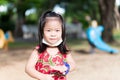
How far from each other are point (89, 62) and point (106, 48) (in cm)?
247

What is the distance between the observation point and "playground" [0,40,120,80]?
28.5 ft

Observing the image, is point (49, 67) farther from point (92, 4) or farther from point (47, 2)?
point (92, 4)

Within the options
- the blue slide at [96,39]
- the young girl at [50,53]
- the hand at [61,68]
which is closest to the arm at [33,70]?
the young girl at [50,53]

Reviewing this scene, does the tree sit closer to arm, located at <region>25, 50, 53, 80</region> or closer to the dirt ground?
the dirt ground

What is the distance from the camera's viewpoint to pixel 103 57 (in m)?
12.7

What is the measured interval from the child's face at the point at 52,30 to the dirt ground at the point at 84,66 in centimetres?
482

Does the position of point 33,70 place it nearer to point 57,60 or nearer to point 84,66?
point 57,60

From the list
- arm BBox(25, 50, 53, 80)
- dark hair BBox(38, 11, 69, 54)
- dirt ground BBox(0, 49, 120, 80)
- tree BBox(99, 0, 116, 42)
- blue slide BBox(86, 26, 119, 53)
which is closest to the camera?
arm BBox(25, 50, 53, 80)

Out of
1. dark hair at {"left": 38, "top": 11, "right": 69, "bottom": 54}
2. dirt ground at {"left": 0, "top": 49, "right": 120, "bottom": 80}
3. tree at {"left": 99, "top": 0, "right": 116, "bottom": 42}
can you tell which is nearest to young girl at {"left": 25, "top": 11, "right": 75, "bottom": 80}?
dark hair at {"left": 38, "top": 11, "right": 69, "bottom": 54}

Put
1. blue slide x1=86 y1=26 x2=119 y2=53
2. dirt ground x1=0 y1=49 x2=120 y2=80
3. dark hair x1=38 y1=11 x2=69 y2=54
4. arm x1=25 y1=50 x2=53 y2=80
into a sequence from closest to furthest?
arm x1=25 y1=50 x2=53 y2=80 < dark hair x1=38 y1=11 x2=69 y2=54 < dirt ground x1=0 y1=49 x2=120 y2=80 < blue slide x1=86 y1=26 x2=119 y2=53

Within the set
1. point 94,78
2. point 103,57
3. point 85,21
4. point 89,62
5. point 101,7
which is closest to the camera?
point 94,78

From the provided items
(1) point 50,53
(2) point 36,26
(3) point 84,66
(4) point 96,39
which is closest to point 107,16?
(4) point 96,39

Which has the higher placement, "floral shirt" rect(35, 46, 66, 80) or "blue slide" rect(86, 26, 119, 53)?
"floral shirt" rect(35, 46, 66, 80)

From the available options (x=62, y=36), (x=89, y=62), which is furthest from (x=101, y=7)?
(x=62, y=36)
